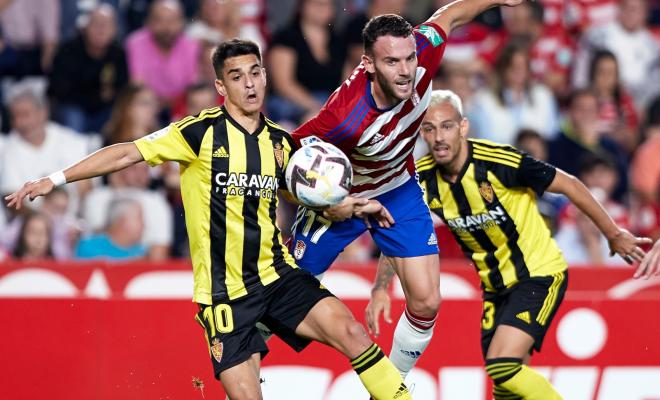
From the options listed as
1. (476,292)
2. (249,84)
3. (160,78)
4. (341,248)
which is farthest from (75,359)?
(160,78)

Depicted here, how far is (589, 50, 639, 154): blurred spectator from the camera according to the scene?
12.0 m

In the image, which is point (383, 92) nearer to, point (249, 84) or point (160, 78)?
point (249, 84)

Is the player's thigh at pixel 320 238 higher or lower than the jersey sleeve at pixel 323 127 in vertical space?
lower

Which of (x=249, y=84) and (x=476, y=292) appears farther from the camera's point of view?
(x=476, y=292)

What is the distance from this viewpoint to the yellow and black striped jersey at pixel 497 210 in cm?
693

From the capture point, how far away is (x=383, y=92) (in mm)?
6465

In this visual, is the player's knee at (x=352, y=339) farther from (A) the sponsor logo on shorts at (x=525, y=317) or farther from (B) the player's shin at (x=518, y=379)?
(A) the sponsor logo on shorts at (x=525, y=317)

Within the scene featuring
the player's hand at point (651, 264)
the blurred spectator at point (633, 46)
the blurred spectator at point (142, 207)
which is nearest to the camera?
the player's hand at point (651, 264)

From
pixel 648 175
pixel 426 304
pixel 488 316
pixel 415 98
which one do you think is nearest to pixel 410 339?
pixel 426 304

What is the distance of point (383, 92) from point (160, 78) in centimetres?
512

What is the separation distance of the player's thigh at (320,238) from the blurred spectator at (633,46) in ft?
19.6

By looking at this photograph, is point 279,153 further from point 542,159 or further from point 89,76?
point 542,159

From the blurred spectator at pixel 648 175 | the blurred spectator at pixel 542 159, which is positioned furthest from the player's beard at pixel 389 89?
the blurred spectator at pixel 648 175

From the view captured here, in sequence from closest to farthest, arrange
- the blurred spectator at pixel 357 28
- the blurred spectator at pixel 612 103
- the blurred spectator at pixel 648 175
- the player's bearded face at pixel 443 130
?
the player's bearded face at pixel 443 130, the blurred spectator at pixel 648 175, the blurred spectator at pixel 357 28, the blurred spectator at pixel 612 103
